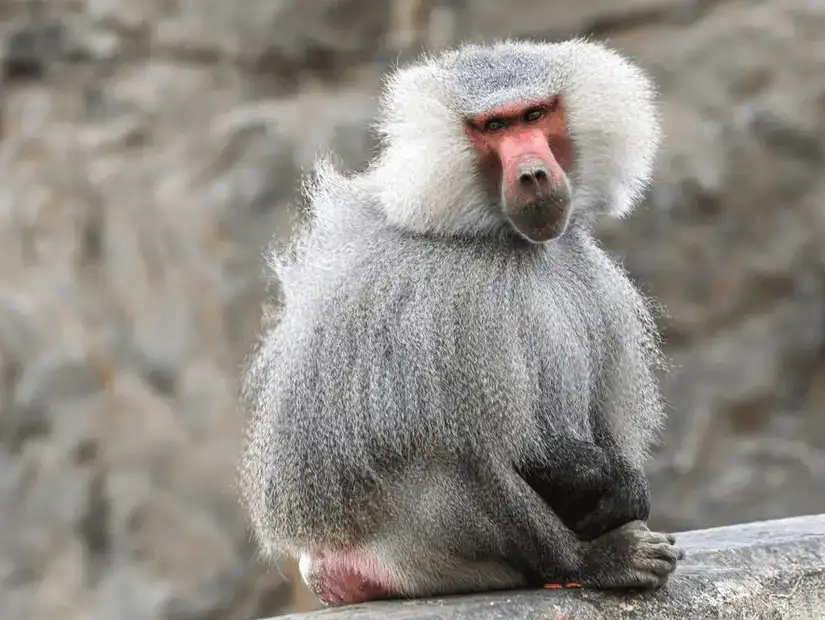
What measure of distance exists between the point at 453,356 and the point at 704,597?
83 centimetres

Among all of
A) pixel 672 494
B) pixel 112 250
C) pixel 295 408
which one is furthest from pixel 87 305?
pixel 295 408

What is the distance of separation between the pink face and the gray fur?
0.04 m

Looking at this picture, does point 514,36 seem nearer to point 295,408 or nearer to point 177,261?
point 177,261

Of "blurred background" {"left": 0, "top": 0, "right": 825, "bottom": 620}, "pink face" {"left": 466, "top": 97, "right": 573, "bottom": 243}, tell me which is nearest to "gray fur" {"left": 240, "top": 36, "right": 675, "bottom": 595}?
"pink face" {"left": 466, "top": 97, "right": 573, "bottom": 243}

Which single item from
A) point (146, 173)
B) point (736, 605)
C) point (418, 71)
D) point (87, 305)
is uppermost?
point (146, 173)

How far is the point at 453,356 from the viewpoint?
273cm

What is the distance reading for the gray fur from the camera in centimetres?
273

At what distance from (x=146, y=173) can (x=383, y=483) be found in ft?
13.0

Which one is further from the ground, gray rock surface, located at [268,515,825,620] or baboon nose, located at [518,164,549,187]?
baboon nose, located at [518,164,549,187]

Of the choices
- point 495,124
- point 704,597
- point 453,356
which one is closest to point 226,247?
point 495,124

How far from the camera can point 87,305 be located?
6.42 meters

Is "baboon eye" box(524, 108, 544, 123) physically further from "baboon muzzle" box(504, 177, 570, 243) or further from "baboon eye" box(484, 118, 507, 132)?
"baboon muzzle" box(504, 177, 570, 243)

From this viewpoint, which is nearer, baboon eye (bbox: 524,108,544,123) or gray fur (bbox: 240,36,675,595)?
gray fur (bbox: 240,36,675,595)

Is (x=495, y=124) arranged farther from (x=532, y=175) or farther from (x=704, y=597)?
(x=704, y=597)
